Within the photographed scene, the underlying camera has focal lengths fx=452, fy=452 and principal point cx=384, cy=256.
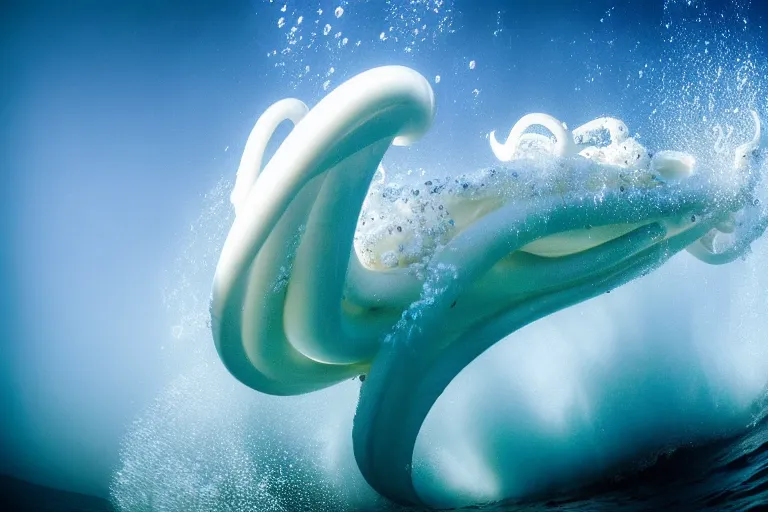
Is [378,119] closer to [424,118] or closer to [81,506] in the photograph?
[424,118]

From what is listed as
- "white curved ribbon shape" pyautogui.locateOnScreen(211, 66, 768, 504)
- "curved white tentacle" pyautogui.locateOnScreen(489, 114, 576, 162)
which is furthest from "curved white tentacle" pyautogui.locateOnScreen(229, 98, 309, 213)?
"curved white tentacle" pyautogui.locateOnScreen(489, 114, 576, 162)

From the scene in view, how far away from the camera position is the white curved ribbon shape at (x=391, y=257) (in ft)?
9.25

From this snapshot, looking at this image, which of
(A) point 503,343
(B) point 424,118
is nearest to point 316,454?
(A) point 503,343

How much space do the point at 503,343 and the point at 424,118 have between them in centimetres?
534

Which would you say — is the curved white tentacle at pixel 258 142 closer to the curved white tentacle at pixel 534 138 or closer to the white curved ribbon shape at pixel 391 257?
the white curved ribbon shape at pixel 391 257

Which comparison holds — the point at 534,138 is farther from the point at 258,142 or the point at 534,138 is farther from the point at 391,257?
the point at 258,142

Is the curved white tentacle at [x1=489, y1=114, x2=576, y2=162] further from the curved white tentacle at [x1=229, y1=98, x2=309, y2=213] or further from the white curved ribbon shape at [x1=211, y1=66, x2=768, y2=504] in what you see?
the curved white tentacle at [x1=229, y1=98, x2=309, y2=213]

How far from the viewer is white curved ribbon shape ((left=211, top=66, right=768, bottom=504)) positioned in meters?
2.82

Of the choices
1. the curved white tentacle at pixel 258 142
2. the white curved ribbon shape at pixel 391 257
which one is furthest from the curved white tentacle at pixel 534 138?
the curved white tentacle at pixel 258 142

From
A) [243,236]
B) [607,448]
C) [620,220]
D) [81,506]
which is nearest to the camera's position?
[243,236]

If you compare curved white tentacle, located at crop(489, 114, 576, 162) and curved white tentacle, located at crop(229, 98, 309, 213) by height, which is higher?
curved white tentacle, located at crop(489, 114, 576, 162)

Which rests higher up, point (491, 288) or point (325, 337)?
point (491, 288)

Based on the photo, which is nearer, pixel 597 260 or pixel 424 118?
pixel 424 118

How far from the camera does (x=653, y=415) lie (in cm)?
600
